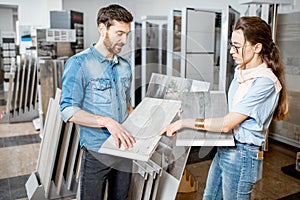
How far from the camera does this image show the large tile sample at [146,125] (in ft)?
3.24

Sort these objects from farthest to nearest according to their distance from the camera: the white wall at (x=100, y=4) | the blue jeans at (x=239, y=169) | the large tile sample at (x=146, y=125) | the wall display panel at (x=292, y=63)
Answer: the white wall at (x=100, y=4) → the wall display panel at (x=292, y=63) → the blue jeans at (x=239, y=169) → the large tile sample at (x=146, y=125)

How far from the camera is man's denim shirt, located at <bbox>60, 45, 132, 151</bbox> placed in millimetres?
1051

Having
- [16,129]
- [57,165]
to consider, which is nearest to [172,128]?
[57,165]

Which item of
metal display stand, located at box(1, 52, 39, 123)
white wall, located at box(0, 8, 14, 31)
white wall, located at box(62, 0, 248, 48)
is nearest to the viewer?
metal display stand, located at box(1, 52, 39, 123)

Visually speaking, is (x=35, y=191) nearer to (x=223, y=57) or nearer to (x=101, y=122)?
(x=101, y=122)

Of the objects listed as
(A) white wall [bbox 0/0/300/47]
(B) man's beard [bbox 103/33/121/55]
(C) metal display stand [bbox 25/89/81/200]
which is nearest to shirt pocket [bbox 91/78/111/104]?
(B) man's beard [bbox 103/33/121/55]

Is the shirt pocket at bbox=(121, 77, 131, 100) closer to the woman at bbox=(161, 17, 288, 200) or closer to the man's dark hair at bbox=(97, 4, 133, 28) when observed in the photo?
the man's dark hair at bbox=(97, 4, 133, 28)

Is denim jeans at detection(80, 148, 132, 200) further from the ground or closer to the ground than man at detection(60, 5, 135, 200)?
closer to the ground

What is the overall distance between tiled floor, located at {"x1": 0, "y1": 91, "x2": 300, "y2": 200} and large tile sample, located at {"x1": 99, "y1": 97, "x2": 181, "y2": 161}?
0.59m

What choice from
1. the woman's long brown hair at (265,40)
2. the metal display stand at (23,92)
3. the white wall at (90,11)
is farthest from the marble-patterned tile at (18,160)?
the white wall at (90,11)

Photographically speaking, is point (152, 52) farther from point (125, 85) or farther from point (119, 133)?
point (119, 133)

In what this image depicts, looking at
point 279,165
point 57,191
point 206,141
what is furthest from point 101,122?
point 279,165

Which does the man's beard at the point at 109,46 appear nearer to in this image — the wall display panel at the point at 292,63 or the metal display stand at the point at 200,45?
the metal display stand at the point at 200,45

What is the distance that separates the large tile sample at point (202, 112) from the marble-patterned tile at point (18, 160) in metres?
2.54
